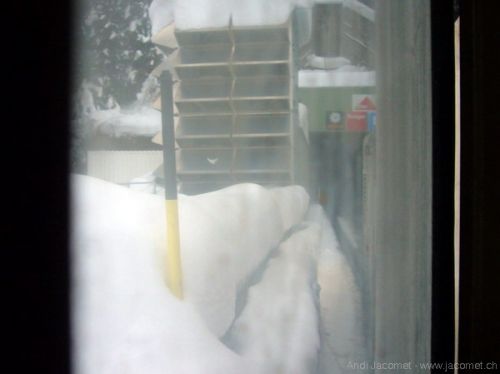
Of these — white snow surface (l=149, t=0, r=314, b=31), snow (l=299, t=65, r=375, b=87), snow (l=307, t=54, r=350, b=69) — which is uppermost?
white snow surface (l=149, t=0, r=314, b=31)

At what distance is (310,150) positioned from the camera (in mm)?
1521

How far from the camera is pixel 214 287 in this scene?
148cm

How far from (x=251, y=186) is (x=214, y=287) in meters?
0.30

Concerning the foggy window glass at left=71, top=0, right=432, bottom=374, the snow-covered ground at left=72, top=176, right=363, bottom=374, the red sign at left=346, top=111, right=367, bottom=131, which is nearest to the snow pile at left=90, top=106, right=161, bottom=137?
the foggy window glass at left=71, top=0, right=432, bottom=374

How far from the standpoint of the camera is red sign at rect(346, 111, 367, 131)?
1.50 meters

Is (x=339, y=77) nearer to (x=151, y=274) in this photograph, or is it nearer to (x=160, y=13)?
(x=160, y=13)

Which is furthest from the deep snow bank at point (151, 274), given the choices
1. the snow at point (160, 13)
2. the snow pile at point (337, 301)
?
the snow at point (160, 13)

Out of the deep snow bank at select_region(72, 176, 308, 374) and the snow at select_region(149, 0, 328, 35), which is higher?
the snow at select_region(149, 0, 328, 35)

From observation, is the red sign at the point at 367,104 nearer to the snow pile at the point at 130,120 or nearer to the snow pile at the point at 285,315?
the snow pile at the point at 285,315

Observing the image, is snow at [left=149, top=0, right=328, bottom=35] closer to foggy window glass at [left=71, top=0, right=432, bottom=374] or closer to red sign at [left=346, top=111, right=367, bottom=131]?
foggy window glass at [left=71, top=0, right=432, bottom=374]

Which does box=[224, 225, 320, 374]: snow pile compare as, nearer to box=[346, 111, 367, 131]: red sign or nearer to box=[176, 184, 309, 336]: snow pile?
box=[176, 184, 309, 336]: snow pile
